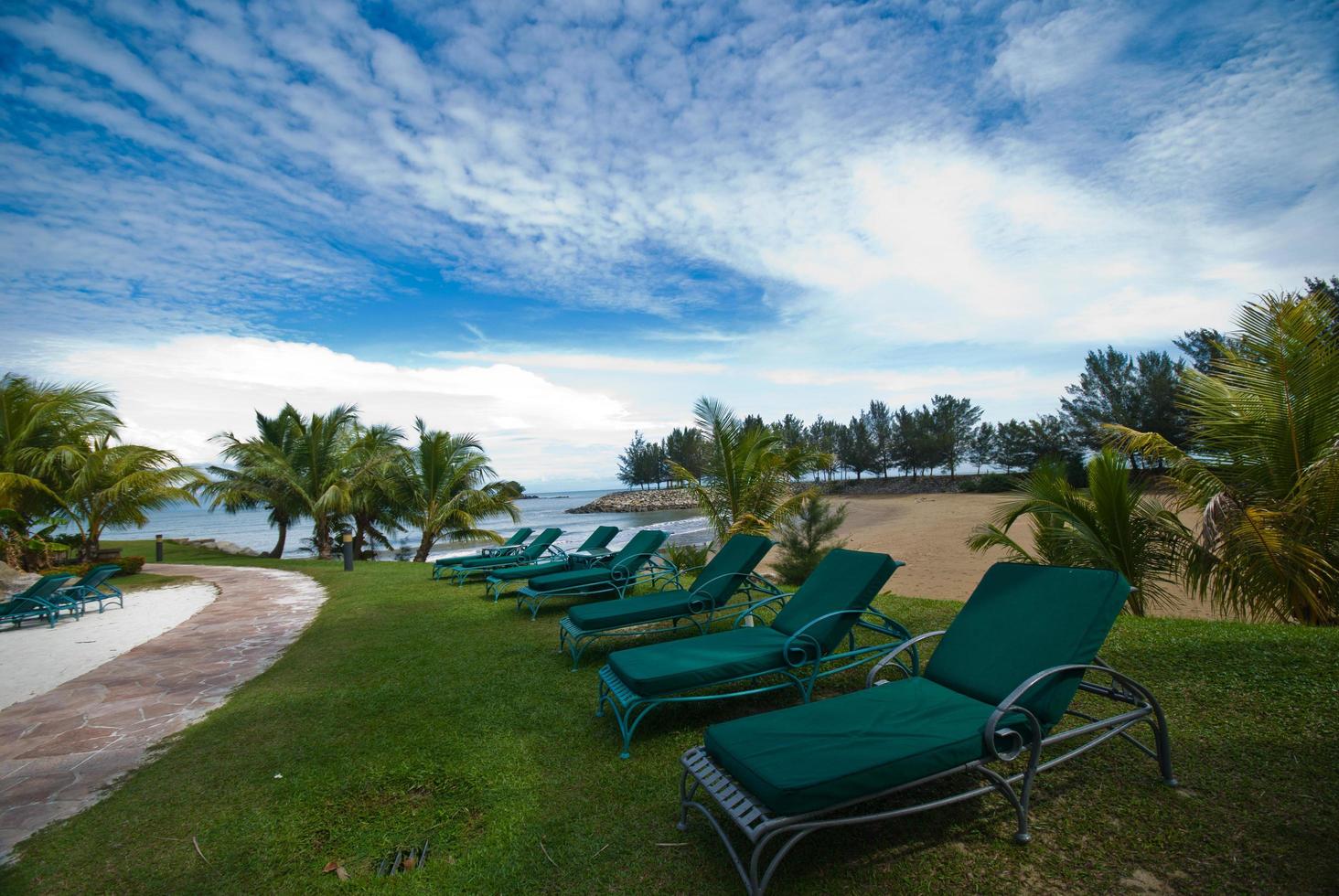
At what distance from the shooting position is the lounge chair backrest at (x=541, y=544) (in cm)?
1108

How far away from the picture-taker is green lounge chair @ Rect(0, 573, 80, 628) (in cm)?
810

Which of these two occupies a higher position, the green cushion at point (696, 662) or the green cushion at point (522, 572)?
the green cushion at point (696, 662)

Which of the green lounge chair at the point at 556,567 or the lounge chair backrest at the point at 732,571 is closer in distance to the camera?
the lounge chair backrest at the point at 732,571

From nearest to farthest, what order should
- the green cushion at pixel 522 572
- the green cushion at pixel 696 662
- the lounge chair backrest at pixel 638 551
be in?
the green cushion at pixel 696 662, the lounge chair backrest at pixel 638 551, the green cushion at pixel 522 572

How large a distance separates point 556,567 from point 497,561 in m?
2.13

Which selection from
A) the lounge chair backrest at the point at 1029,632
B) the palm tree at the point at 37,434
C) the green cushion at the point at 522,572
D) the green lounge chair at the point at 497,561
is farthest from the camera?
the palm tree at the point at 37,434

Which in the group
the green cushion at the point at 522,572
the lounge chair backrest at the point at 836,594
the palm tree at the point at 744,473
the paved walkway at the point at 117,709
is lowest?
the paved walkway at the point at 117,709

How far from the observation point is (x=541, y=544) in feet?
37.7

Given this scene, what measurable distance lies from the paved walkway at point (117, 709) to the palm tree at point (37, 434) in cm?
Answer: 686

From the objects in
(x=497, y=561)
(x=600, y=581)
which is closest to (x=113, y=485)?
(x=497, y=561)

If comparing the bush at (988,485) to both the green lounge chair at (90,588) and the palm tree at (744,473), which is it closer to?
the palm tree at (744,473)

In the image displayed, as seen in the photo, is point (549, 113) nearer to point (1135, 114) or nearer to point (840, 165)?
point (840, 165)

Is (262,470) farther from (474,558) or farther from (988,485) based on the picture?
(988,485)

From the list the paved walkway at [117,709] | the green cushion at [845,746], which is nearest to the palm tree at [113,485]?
the paved walkway at [117,709]
